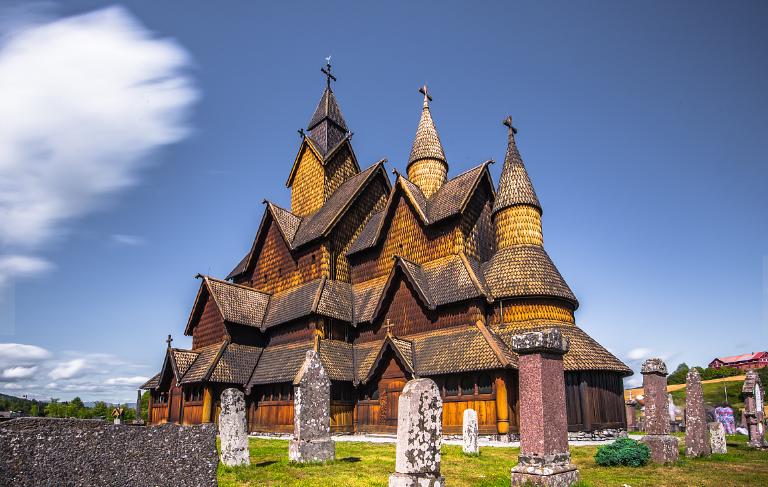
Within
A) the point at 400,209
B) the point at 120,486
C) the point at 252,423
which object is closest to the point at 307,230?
the point at 400,209

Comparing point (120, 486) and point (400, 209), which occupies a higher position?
point (400, 209)

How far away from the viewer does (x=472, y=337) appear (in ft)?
76.6

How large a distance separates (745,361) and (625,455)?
125m

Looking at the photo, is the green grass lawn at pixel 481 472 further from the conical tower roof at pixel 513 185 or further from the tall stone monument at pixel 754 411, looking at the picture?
the conical tower roof at pixel 513 185

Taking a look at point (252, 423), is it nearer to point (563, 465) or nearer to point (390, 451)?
point (390, 451)

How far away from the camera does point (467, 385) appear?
2236 centimetres

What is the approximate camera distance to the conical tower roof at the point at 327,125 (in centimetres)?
3962

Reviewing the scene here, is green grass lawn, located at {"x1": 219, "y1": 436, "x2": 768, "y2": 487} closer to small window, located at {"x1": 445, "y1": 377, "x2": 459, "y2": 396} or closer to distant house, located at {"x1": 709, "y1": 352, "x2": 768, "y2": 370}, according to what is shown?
small window, located at {"x1": 445, "y1": 377, "x2": 459, "y2": 396}

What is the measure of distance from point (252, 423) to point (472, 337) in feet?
45.8

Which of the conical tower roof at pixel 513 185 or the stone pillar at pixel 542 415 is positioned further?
the conical tower roof at pixel 513 185

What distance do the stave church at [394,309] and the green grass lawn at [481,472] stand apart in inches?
240

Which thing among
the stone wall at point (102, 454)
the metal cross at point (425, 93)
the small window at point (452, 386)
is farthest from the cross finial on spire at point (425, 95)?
the stone wall at point (102, 454)

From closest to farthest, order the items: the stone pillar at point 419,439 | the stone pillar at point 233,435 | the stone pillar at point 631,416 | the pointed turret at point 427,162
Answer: the stone pillar at point 419,439 → the stone pillar at point 233,435 → the pointed turret at point 427,162 → the stone pillar at point 631,416

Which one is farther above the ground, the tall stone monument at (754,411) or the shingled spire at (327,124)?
the shingled spire at (327,124)
